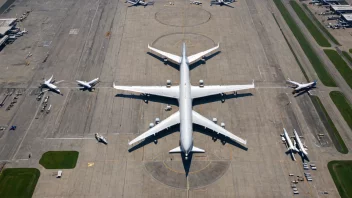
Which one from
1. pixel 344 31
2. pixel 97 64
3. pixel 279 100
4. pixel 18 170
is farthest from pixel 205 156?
pixel 344 31

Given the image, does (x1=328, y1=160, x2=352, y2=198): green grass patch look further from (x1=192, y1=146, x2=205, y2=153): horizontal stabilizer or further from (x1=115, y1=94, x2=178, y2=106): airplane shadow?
(x1=115, y1=94, x2=178, y2=106): airplane shadow

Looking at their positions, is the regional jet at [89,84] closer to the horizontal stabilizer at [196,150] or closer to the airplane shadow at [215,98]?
the airplane shadow at [215,98]

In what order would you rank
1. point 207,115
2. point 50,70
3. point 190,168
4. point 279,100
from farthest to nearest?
point 50,70 → point 279,100 → point 207,115 → point 190,168

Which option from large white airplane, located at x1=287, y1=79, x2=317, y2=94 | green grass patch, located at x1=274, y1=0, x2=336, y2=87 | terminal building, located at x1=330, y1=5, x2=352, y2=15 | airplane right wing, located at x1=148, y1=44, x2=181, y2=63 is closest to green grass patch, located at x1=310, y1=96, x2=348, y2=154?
large white airplane, located at x1=287, y1=79, x2=317, y2=94

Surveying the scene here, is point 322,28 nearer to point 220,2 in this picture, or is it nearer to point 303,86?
point 220,2

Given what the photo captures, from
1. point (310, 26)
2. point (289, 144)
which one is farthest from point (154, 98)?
point (310, 26)

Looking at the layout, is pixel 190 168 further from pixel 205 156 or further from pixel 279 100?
pixel 279 100
